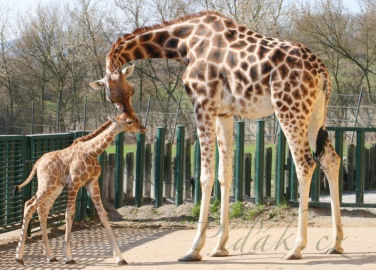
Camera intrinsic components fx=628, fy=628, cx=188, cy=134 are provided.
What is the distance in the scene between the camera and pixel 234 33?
23.9 feet

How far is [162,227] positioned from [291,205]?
211 cm

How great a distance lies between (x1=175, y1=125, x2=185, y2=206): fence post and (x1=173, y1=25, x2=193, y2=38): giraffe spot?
301 centimetres

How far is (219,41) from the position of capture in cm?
717

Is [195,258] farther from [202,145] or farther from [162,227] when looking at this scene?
[162,227]

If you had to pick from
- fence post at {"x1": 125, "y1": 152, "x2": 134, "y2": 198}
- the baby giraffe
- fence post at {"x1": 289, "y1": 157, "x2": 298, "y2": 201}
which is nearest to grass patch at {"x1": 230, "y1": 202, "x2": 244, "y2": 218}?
fence post at {"x1": 289, "y1": 157, "x2": 298, "y2": 201}

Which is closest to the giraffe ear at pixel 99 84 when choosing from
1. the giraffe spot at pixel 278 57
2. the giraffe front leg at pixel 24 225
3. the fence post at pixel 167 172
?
the giraffe front leg at pixel 24 225

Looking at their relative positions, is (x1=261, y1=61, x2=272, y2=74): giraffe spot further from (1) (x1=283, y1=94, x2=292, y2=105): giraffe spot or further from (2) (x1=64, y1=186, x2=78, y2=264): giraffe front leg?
(2) (x1=64, y1=186, x2=78, y2=264): giraffe front leg

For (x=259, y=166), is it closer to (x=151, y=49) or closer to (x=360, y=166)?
(x=360, y=166)

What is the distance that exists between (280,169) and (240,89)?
3.46 metres

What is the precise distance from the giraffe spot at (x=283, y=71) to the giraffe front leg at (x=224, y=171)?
922 mm

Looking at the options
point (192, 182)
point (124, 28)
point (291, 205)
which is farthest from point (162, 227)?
point (124, 28)

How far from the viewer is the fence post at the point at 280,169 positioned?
9.92m

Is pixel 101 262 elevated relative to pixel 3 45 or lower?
lower

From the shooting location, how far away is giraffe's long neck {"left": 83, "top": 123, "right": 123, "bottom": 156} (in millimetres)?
7156
